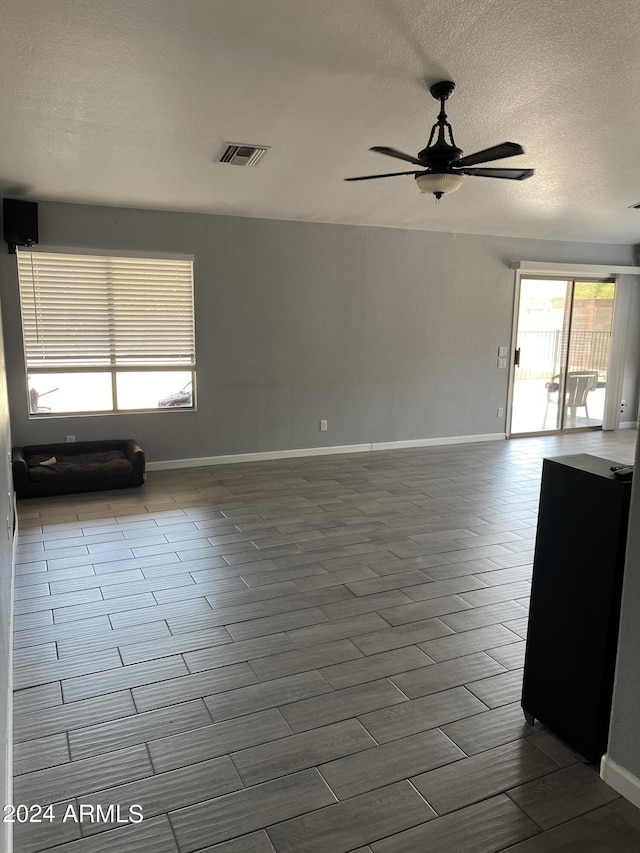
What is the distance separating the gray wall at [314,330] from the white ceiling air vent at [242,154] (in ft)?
4.39

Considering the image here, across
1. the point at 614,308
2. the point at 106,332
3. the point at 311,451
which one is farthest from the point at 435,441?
the point at 106,332

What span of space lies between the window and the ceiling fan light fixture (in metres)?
3.27

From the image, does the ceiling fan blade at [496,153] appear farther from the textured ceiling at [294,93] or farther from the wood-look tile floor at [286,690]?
the wood-look tile floor at [286,690]

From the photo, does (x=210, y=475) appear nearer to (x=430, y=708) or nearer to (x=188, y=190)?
(x=188, y=190)

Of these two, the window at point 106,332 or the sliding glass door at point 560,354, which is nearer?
the window at point 106,332

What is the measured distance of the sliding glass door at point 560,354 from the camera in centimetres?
833

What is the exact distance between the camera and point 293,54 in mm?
3613

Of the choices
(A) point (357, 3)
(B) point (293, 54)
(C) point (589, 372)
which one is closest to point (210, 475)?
(B) point (293, 54)

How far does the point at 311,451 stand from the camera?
7203 millimetres

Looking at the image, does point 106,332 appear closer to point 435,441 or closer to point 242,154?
point 242,154

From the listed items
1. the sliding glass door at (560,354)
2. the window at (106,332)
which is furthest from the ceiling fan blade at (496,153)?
the sliding glass door at (560,354)

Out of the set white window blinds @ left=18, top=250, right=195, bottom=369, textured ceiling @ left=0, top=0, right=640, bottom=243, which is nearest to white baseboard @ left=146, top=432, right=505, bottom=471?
white window blinds @ left=18, top=250, right=195, bottom=369

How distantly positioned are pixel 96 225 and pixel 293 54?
3.09 meters

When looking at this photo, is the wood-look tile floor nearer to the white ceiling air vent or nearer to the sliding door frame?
the white ceiling air vent
